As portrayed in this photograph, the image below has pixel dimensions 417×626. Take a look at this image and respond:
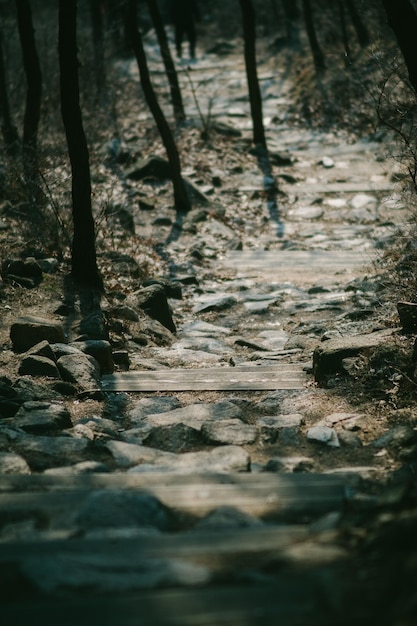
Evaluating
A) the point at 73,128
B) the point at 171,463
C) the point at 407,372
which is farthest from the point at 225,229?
the point at 171,463

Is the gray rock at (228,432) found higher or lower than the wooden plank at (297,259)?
higher

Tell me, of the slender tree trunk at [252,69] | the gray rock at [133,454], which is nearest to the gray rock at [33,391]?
the gray rock at [133,454]

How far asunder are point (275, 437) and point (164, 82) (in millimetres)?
19383

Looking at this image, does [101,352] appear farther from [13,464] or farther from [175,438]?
[13,464]

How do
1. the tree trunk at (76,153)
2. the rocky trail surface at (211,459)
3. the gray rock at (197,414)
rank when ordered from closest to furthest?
1. the rocky trail surface at (211,459)
2. the gray rock at (197,414)
3. the tree trunk at (76,153)

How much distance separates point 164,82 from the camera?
22484 millimetres

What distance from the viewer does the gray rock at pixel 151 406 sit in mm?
5301

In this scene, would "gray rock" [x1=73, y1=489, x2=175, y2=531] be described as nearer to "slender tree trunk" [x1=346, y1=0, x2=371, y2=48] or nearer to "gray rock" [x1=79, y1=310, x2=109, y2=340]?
"gray rock" [x1=79, y1=310, x2=109, y2=340]

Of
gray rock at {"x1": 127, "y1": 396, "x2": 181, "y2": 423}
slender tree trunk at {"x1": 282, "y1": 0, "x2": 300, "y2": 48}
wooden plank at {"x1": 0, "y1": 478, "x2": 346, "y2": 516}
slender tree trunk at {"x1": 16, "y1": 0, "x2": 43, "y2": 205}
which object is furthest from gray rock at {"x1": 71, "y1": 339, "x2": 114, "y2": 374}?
slender tree trunk at {"x1": 282, "y1": 0, "x2": 300, "y2": 48}

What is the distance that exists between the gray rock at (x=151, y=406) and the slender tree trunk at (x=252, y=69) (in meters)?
11.9

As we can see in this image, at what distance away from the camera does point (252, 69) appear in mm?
16281

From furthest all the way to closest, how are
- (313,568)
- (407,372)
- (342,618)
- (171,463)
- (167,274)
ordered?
(167,274)
(407,372)
(171,463)
(313,568)
(342,618)

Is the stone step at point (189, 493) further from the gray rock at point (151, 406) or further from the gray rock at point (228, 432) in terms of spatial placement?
the gray rock at point (151, 406)

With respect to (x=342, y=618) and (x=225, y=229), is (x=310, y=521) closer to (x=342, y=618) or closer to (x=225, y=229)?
(x=342, y=618)
